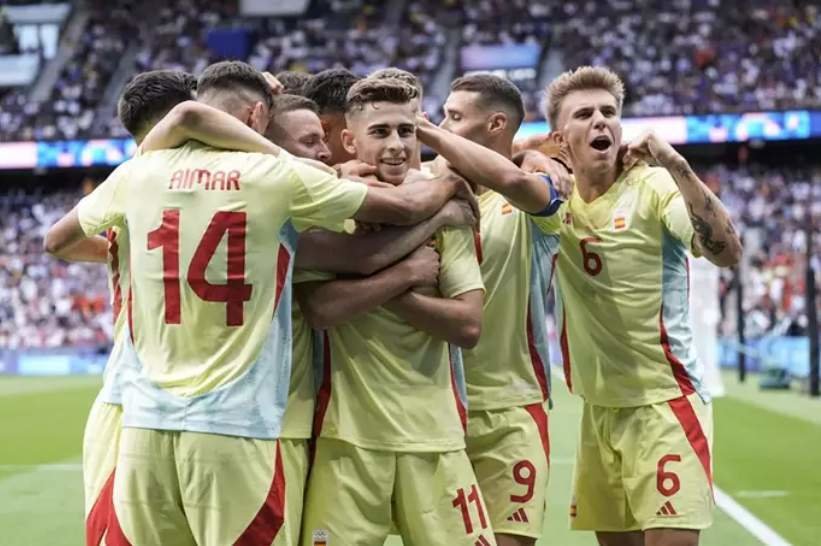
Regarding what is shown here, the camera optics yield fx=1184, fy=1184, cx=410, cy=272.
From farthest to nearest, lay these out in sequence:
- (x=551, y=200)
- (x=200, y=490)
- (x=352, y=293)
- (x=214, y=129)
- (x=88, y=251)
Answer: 1. (x=88, y=251)
2. (x=551, y=200)
3. (x=352, y=293)
4. (x=214, y=129)
5. (x=200, y=490)

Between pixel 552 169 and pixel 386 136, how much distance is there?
2.72 feet

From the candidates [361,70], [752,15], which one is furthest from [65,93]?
[752,15]

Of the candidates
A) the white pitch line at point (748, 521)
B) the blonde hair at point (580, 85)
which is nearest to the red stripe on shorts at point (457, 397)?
the blonde hair at point (580, 85)

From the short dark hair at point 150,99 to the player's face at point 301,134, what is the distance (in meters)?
0.57

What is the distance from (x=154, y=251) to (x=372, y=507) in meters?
1.13

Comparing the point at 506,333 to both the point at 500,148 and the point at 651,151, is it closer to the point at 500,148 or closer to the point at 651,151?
the point at 500,148

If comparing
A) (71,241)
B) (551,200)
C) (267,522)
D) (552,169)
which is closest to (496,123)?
(552,169)

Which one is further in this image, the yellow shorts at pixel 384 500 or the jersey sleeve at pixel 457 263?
the jersey sleeve at pixel 457 263

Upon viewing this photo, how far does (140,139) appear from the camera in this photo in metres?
4.71

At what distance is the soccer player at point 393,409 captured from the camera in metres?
4.00

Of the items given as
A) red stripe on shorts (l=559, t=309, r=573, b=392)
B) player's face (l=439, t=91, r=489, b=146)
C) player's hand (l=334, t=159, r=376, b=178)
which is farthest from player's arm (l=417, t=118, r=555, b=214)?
red stripe on shorts (l=559, t=309, r=573, b=392)

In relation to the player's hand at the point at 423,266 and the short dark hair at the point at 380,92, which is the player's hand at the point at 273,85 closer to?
the short dark hair at the point at 380,92

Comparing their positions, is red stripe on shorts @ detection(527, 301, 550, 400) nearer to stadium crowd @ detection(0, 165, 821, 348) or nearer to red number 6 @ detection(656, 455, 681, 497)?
red number 6 @ detection(656, 455, 681, 497)

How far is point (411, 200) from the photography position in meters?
4.09
